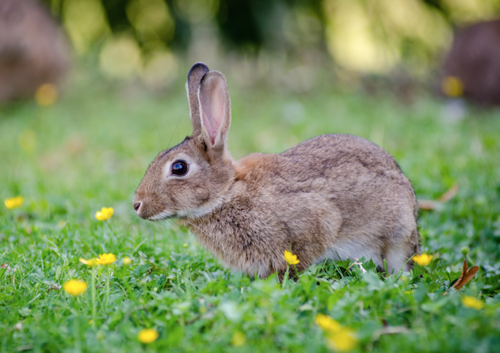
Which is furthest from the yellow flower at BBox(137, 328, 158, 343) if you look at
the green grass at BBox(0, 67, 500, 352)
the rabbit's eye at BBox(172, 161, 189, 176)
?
the rabbit's eye at BBox(172, 161, 189, 176)

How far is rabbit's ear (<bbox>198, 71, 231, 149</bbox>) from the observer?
3.37 metres

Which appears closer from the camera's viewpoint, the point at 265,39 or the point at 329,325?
the point at 329,325

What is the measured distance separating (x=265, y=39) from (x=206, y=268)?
9.28 metres

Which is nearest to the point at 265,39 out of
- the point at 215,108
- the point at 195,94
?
the point at 195,94

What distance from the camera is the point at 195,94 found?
3.64 meters

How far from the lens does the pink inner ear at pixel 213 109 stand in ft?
11.2

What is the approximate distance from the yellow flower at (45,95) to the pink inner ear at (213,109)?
5907mm

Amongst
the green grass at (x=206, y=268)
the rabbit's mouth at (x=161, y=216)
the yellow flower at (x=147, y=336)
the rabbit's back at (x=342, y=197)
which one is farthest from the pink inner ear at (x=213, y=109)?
the yellow flower at (x=147, y=336)

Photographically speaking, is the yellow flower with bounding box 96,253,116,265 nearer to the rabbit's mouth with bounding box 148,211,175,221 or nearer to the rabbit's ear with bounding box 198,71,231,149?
the rabbit's mouth with bounding box 148,211,175,221

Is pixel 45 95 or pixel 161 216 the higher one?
pixel 45 95

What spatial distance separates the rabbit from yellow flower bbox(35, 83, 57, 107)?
578cm

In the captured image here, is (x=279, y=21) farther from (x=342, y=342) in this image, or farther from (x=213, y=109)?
(x=342, y=342)

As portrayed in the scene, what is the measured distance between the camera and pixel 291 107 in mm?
9789

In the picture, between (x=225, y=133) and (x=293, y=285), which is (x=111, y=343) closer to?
(x=293, y=285)
